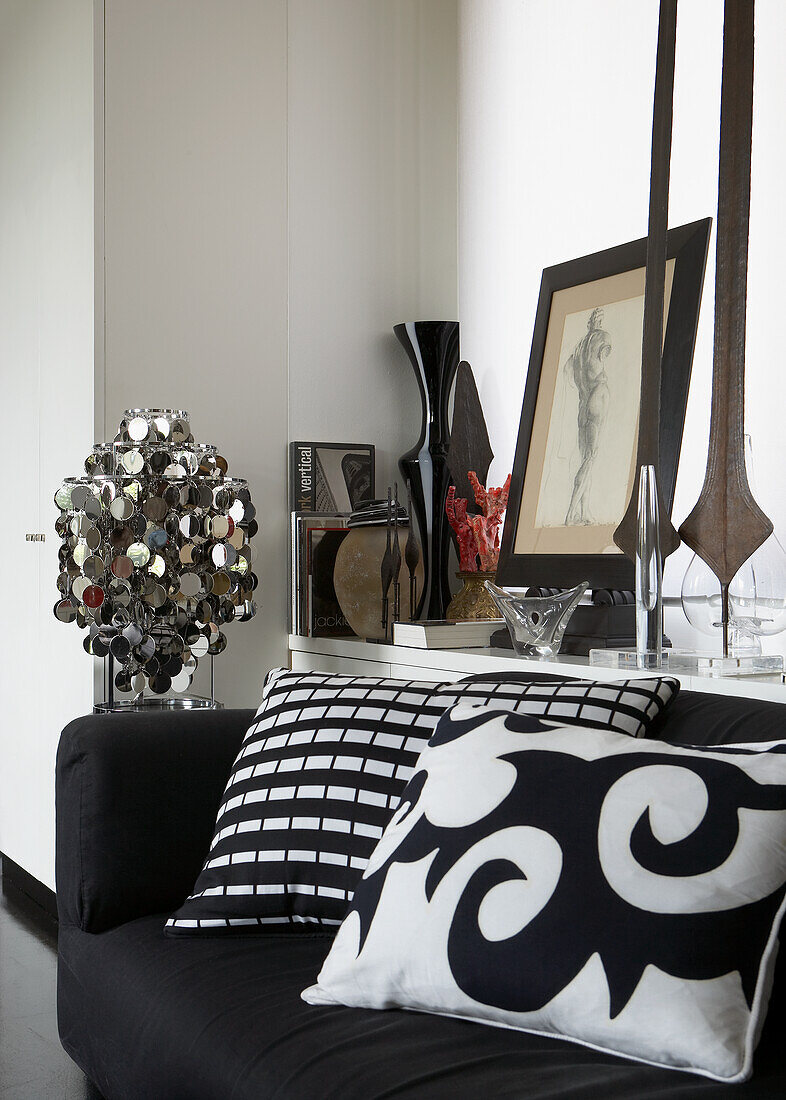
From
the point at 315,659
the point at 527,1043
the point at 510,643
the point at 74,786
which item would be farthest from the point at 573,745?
the point at 315,659

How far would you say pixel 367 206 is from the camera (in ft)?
10.4

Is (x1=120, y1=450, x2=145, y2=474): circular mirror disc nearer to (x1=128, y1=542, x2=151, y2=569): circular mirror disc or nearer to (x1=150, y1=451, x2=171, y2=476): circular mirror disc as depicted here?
(x1=150, y1=451, x2=171, y2=476): circular mirror disc

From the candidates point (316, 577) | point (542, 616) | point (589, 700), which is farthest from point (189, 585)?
point (589, 700)

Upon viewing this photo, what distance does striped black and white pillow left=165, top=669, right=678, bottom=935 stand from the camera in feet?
4.91

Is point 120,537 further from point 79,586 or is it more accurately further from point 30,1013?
point 30,1013

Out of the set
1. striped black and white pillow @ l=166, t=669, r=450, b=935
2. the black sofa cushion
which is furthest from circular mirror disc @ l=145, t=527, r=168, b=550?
the black sofa cushion

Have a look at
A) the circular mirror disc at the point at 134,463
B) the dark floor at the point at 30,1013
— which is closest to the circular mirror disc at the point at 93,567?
the circular mirror disc at the point at 134,463

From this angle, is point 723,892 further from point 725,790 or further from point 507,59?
point 507,59

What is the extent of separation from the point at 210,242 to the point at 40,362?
0.61 metres

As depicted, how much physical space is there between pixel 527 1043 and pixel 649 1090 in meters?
0.16

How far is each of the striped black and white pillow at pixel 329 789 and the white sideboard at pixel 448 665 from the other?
0.30 metres

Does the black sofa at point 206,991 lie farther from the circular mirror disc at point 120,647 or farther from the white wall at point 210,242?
the white wall at point 210,242

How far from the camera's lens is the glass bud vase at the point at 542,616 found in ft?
7.43

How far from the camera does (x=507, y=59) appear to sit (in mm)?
3076
